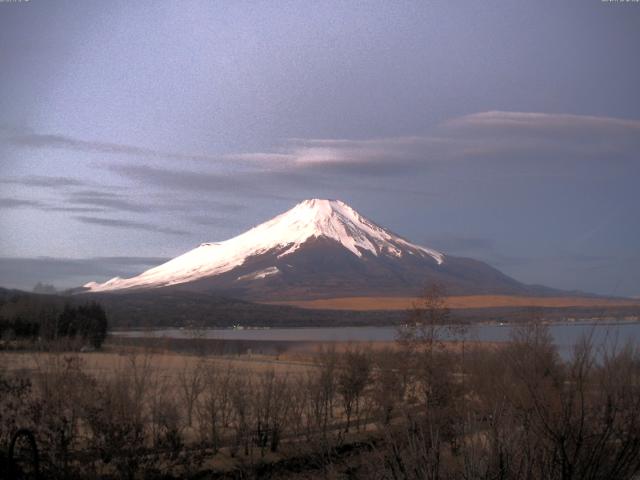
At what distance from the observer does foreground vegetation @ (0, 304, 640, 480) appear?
6.79 metres

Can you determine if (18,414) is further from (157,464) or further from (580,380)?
(580,380)

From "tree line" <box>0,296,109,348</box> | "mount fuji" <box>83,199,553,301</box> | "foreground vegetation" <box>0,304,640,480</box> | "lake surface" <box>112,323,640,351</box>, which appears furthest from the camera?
"mount fuji" <box>83,199,553,301</box>

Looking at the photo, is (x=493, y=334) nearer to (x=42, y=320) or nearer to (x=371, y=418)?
(x=42, y=320)

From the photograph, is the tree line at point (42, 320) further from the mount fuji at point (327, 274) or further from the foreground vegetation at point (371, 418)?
the mount fuji at point (327, 274)

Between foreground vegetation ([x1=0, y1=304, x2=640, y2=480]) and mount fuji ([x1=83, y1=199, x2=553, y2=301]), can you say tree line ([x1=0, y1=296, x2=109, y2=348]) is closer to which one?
foreground vegetation ([x1=0, y1=304, x2=640, y2=480])

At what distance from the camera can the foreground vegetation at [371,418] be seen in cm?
679

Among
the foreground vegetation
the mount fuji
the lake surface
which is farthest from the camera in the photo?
the mount fuji

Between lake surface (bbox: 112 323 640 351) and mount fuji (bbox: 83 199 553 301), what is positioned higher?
mount fuji (bbox: 83 199 553 301)

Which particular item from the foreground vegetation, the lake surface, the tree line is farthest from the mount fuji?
the foreground vegetation

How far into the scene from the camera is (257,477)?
1567 cm

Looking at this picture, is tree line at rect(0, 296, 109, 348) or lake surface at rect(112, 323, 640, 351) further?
tree line at rect(0, 296, 109, 348)

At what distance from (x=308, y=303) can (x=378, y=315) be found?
67.4 ft

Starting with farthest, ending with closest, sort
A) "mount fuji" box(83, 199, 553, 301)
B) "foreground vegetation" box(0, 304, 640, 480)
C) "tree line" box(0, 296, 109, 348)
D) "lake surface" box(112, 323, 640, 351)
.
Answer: "mount fuji" box(83, 199, 553, 301) < "tree line" box(0, 296, 109, 348) < "lake surface" box(112, 323, 640, 351) < "foreground vegetation" box(0, 304, 640, 480)

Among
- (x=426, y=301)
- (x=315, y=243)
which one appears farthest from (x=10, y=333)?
(x=315, y=243)
